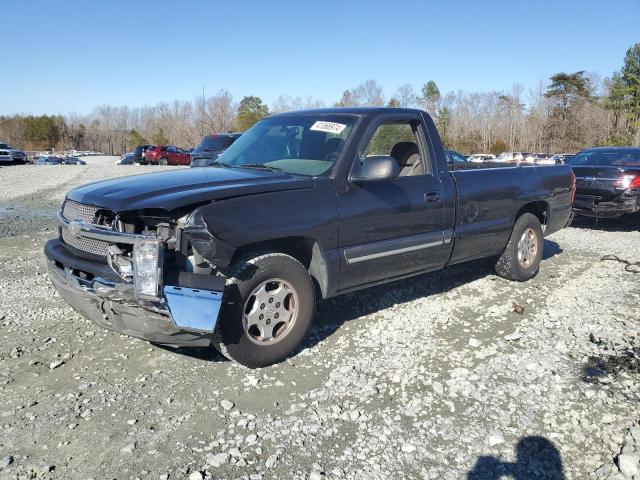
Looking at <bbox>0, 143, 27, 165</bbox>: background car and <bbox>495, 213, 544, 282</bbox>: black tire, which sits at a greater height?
<bbox>0, 143, 27, 165</bbox>: background car

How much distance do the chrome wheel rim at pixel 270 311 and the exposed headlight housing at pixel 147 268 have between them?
0.67 metres

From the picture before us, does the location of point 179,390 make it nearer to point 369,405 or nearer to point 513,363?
point 369,405

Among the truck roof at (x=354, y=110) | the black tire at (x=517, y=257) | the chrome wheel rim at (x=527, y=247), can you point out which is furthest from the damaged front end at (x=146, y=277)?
the chrome wheel rim at (x=527, y=247)

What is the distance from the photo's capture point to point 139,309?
314cm

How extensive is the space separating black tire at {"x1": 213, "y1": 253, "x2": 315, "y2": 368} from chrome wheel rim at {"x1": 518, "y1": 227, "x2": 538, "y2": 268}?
10.9 ft

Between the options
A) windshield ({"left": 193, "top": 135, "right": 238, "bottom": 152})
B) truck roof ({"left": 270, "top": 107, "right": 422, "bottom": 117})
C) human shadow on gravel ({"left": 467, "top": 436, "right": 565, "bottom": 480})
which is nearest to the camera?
human shadow on gravel ({"left": 467, "top": 436, "right": 565, "bottom": 480})

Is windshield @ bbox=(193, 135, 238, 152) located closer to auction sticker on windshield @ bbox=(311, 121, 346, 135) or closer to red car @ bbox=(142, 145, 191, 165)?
auction sticker on windshield @ bbox=(311, 121, 346, 135)

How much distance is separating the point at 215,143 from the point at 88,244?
Result: 503 inches

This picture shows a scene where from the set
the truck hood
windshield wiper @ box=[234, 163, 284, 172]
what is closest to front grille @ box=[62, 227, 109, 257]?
the truck hood

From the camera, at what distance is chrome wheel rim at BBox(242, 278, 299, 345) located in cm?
355

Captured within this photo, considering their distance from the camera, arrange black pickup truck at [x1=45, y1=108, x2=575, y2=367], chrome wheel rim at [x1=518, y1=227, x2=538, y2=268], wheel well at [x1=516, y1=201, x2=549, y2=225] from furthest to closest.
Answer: wheel well at [x1=516, y1=201, x2=549, y2=225]
chrome wheel rim at [x1=518, y1=227, x2=538, y2=268]
black pickup truck at [x1=45, y1=108, x2=575, y2=367]

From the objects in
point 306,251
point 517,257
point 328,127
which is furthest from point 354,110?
point 517,257

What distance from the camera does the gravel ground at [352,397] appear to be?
2656 mm

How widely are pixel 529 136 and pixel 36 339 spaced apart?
206ft
